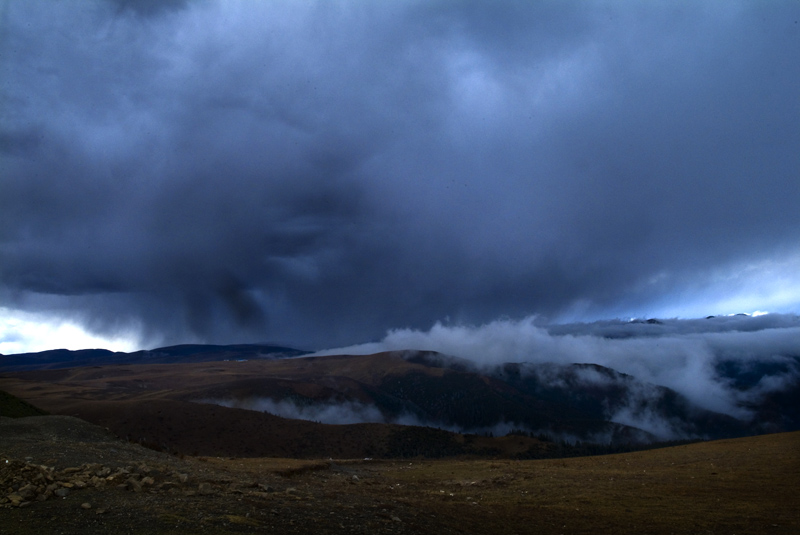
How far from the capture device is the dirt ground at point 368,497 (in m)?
10.5

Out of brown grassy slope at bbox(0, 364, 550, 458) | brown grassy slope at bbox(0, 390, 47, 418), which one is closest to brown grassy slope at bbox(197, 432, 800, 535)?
brown grassy slope at bbox(0, 390, 47, 418)

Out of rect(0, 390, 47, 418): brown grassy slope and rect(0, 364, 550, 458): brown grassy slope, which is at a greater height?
rect(0, 390, 47, 418): brown grassy slope

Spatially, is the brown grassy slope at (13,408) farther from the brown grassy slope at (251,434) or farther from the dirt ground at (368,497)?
the brown grassy slope at (251,434)

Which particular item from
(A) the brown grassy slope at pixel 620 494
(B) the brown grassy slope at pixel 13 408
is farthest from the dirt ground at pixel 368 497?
(B) the brown grassy slope at pixel 13 408

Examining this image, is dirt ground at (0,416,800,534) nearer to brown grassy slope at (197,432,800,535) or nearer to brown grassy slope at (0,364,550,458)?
brown grassy slope at (197,432,800,535)

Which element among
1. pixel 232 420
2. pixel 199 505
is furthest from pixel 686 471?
pixel 232 420

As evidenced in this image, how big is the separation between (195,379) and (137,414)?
76524 millimetres

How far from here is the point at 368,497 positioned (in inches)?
659

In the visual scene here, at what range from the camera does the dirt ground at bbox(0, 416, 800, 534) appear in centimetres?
1052

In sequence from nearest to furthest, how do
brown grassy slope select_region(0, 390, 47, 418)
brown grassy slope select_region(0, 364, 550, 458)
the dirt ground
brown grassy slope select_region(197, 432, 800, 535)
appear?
the dirt ground < brown grassy slope select_region(197, 432, 800, 535) < brown grassy slope select_region(0, 390, 47, 418) < brown grassy slope select_region(0, 364, 550, 458)

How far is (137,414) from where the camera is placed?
64125mm

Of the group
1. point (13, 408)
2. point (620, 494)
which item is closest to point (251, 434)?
point (13, 408)

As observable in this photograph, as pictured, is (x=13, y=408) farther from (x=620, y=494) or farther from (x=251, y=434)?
(x=620, y=494)

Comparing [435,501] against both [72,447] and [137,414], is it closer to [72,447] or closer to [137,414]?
[72,447]
